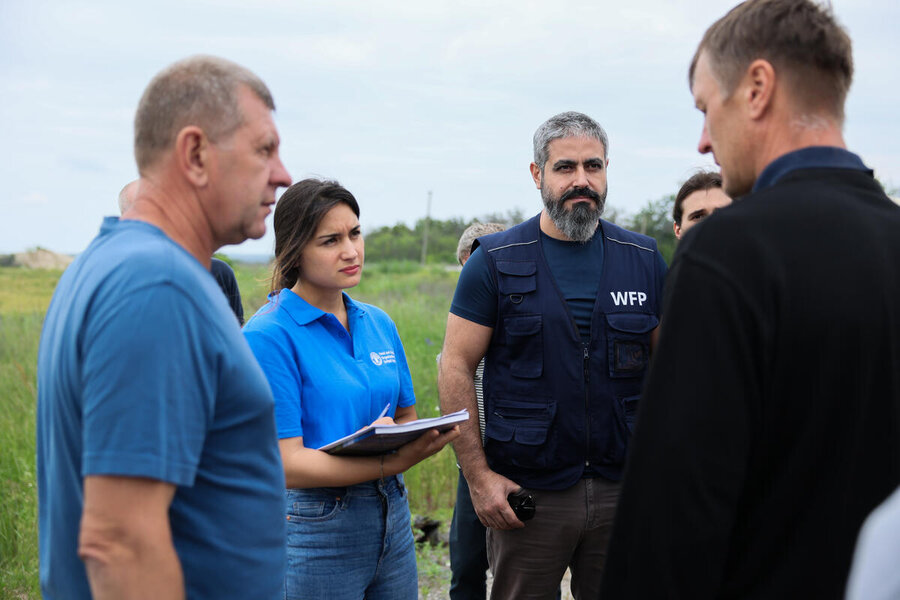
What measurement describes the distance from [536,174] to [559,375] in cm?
111

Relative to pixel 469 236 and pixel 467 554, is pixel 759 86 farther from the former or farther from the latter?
pixel 469 236

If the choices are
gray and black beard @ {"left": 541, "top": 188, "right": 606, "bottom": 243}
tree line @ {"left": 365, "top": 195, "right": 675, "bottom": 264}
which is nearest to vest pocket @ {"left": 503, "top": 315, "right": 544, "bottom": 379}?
gray and black beard @ {"left": 541, "top": 188, "right": 606, "bottom": 243}

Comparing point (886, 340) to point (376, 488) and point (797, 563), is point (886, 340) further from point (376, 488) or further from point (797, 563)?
point (376, 488)

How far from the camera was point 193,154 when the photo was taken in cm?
162

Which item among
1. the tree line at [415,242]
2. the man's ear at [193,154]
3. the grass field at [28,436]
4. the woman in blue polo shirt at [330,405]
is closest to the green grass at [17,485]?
the grass field at [28,436]

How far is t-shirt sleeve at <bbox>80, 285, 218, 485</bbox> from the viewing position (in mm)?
1380

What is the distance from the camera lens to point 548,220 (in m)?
3.51

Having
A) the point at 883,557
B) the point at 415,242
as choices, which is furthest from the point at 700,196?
the point at 415,242

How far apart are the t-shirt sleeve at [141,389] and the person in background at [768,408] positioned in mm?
846

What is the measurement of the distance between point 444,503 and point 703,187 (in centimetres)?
346

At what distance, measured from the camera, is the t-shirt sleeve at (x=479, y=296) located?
336 centimetres

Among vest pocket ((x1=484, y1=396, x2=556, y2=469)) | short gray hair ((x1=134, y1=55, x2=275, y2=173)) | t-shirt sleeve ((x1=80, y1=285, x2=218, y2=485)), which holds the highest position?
short gray hair ((x1=134, y1=55, x2=275, y2=173))

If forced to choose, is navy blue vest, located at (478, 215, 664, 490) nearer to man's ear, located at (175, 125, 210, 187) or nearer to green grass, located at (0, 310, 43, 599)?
man's ear, located at (175, 125, 210, 187)

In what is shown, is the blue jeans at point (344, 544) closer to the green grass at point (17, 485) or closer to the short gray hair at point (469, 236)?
the short gray hair at point (469, 236)
